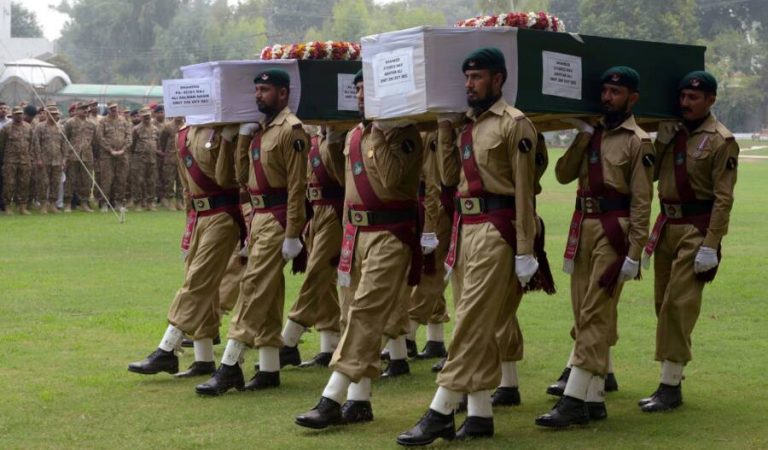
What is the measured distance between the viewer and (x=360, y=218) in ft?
30.6

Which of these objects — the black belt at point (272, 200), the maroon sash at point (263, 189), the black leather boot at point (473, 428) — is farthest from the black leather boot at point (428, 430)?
the black belt at point (272, 200)

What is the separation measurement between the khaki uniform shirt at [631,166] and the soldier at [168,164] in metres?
21.6

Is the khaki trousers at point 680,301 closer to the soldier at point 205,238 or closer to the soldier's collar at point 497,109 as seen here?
the soldier's collar at point 497,109

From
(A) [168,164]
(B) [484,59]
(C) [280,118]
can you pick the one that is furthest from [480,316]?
(A) [168,164]

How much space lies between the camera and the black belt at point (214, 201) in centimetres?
1085

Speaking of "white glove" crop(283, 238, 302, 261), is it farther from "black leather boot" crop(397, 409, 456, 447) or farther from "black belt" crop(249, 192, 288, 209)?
"black leather boot" crop(397, 409, 456, 447)

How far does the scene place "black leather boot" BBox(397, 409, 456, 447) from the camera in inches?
329

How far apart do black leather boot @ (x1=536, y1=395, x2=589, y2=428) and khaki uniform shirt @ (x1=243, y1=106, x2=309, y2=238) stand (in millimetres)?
2356

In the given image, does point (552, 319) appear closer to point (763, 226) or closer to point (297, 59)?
point (297, 59)

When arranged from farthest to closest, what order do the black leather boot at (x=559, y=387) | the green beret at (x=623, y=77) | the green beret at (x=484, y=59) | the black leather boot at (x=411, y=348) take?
Answer: the black leather boot at (x=411, y=348) < the black leather boot at (x=559, y=387) < the green beret at (x=623, y=77) < the green beret at (x=484, y=59)

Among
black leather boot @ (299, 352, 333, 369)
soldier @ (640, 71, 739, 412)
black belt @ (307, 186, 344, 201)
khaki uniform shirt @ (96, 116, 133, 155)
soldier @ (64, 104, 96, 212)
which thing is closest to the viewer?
soldier @ (640, 71, 739, 412)

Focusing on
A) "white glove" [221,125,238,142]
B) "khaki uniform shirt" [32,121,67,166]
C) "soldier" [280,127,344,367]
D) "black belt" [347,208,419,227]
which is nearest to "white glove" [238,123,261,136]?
"white glove" [221,125,238,142]

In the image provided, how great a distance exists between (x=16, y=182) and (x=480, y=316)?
21024 mm

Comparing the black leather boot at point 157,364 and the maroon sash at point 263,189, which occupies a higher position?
the maroon sash at point 263,189
